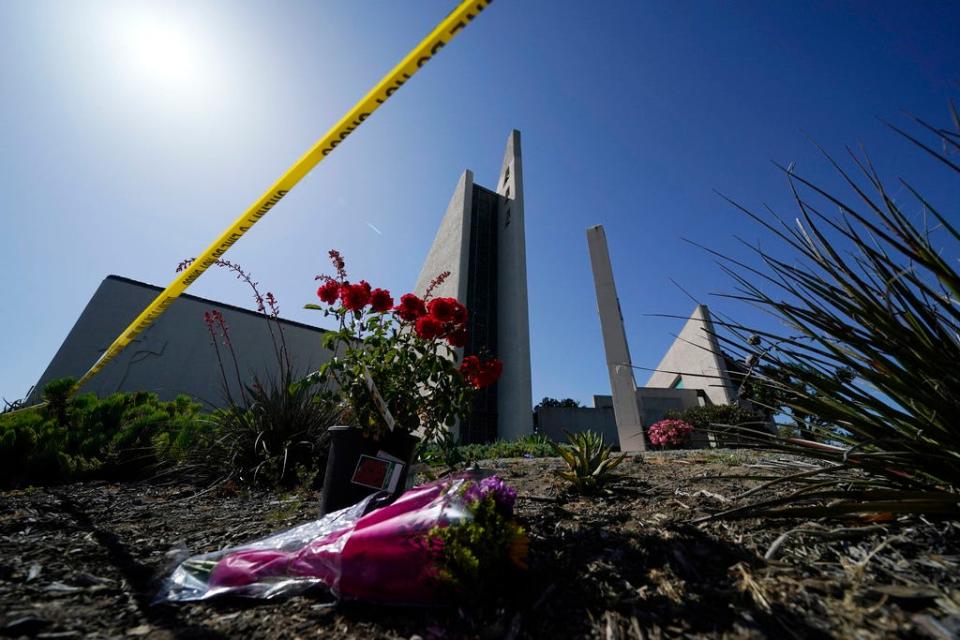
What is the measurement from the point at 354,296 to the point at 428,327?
47 centimetres

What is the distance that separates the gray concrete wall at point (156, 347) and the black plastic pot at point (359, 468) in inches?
382

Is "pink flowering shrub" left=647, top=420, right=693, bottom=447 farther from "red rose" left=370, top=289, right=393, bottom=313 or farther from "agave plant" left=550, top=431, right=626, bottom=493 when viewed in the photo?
"red rose" left=370, top=289, right=393, bottom=313

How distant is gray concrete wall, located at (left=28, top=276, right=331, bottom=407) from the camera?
10.9 metres

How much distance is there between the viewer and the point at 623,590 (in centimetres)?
98

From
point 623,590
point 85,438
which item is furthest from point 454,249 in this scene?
point 623,590

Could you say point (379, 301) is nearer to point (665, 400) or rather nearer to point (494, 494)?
point (494, 494)

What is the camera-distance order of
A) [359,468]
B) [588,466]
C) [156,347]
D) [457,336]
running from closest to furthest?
[359,468] < [457,336] < [588,466] < [156,347]

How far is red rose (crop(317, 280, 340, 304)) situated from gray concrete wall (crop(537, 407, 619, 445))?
548 inches

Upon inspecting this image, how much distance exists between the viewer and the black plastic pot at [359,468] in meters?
1.70

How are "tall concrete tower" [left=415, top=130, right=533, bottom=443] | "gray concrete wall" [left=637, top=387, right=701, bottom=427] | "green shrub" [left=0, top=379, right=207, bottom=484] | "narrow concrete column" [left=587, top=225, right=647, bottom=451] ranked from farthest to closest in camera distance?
"gray concrete wall" [left=637, top=387, right=701, bottom=427], "tall concrete tower" [left=415, top=130, right=533, bottom=443], "narrow concrete column" [left=587, top=225, right=647, bottom=451], "green shrub" [left=0, top=379, right=207, bottom=484]

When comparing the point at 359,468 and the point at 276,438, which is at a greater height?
the point at 276,438

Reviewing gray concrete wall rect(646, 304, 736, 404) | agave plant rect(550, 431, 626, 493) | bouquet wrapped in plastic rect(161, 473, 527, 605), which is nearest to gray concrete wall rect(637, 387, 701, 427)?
gray concrete wall rect(646, 304, 736, 404)

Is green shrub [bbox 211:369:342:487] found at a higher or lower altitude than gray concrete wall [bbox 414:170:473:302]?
lower

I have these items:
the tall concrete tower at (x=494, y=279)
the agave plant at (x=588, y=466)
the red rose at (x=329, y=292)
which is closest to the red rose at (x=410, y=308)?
the red rose at (x=329, y=292)
